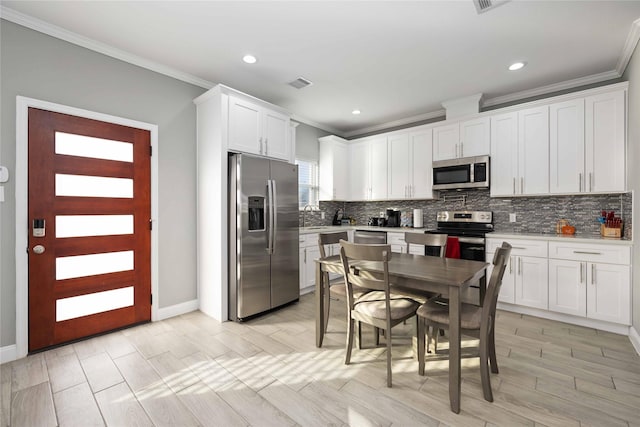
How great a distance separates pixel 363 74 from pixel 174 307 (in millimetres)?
3628

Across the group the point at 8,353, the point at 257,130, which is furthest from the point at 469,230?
the point at 8,353

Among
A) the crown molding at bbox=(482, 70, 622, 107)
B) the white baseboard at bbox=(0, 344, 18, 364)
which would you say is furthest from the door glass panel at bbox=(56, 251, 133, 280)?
the crown molding at bbox=(482, 70, 622, 107)

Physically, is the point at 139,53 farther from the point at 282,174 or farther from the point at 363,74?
the point at 363,74

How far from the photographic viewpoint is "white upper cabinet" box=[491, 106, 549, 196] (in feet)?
11.5

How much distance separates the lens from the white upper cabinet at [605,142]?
3039 mm

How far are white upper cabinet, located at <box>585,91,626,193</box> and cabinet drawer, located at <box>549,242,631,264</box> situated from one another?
0.70m

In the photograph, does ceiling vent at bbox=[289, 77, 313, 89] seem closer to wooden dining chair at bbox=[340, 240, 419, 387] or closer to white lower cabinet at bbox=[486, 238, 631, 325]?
wooden dining chair at bbox=[340, 240, 419, 387]

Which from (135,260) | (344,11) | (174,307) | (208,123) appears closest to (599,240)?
(344,11)

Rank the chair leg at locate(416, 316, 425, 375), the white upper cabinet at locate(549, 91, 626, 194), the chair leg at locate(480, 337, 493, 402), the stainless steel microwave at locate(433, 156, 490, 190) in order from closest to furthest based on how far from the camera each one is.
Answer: the chair leg at locate(480, 337, 493, 402)
the chair leg at locate(416, 316, 425, 375)
the white upper cabinet at locate(549, 91, 626, 194)
the stainless steel microwave at locate(433, 156, 490, 190)

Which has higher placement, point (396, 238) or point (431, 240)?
point (431, 240)

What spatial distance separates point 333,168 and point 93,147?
349 cm

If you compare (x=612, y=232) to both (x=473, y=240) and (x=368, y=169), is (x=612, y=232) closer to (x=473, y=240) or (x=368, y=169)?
(x=473, y=240)

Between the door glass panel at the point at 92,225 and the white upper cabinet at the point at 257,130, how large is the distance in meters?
1.40

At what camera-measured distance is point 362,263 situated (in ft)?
7.80
